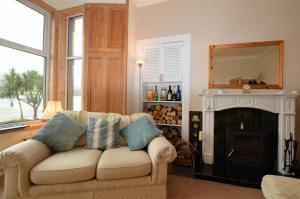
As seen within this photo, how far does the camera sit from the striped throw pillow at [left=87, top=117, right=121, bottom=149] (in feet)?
6.79

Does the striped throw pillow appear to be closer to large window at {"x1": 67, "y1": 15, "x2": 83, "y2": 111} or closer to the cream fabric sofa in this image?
the cream fabric sofa

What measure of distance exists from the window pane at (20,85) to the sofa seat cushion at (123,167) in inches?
77.1

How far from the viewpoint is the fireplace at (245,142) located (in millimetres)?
2359

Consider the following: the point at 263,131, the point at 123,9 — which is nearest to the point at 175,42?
the point at 123,9

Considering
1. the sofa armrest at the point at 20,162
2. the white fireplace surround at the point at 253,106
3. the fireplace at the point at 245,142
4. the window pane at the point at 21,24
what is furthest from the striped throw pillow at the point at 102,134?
the window pane at the point at 21,24

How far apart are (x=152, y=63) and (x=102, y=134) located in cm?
172

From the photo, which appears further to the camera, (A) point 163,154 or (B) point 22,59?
(B) point 22,59

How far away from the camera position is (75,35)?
329 centimetres

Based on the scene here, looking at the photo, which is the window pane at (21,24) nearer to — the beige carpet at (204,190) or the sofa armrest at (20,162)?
the sofa armrest at (20,162)

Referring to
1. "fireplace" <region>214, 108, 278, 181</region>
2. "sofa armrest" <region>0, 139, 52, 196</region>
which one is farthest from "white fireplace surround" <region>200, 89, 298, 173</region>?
"sofa armrest" <region>0, 139, 52, 196</region>

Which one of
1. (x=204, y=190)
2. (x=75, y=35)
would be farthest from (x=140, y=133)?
(x=75, y=35)

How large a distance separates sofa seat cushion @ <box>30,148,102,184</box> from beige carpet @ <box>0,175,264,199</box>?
2.49ft

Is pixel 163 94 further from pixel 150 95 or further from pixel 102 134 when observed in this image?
pixel 102 134

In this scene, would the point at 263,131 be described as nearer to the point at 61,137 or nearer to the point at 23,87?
the point at 61,137
